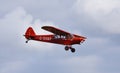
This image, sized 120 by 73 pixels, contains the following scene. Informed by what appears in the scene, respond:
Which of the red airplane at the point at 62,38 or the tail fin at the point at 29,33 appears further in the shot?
the tail fin at the point at 29,33

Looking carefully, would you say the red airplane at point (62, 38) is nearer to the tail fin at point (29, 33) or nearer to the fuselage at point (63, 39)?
the fuselage at point (63, 39)

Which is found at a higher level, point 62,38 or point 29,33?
point 29,33

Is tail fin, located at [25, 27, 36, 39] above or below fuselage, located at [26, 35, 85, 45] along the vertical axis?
above

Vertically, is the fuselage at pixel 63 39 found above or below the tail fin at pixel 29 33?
below

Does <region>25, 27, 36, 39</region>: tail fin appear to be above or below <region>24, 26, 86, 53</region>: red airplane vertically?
above

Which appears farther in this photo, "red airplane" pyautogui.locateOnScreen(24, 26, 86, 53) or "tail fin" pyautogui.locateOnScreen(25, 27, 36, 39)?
"tail fin" pyautogui.locateOnScreen(25, 27, 36, 39)

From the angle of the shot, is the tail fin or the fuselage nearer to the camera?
the fuselage

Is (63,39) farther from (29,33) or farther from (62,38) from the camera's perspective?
(29,33)

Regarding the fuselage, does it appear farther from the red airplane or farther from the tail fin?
the tail fin

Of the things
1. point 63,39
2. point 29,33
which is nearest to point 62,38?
point 63,39

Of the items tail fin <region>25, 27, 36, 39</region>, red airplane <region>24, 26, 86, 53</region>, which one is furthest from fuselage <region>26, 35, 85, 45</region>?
tail fin <region>25, 27, 36, 39</region>

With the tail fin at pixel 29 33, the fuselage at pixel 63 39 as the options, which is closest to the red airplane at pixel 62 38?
the fuselage at pixel 63 39

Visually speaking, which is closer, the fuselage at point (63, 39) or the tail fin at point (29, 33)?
the fuselage at point (63, 39)

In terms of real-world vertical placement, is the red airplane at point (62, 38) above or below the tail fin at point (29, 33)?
below
